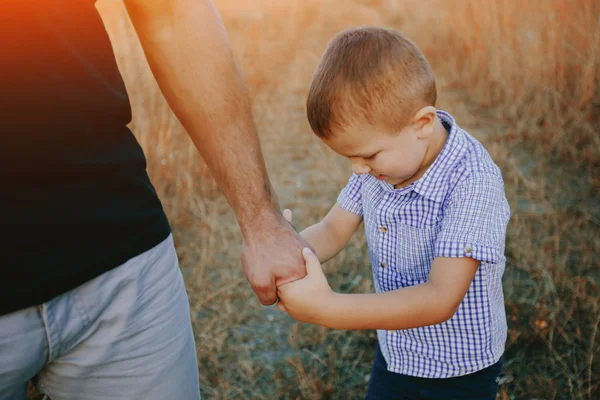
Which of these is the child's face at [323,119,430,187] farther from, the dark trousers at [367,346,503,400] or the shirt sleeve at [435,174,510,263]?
the dark trousers at [367,346,503,400]

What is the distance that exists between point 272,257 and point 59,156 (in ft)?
1.92

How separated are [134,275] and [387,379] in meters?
0.90

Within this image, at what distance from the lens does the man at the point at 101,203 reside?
1100 mm

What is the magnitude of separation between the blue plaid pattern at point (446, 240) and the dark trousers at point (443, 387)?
0.04 m

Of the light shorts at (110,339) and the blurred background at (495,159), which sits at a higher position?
the light shorts at (110,339)

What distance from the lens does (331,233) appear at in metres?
1.84

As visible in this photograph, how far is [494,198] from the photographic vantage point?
1433 mm

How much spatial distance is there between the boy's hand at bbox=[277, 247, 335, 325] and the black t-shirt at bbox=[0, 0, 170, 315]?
0.44m

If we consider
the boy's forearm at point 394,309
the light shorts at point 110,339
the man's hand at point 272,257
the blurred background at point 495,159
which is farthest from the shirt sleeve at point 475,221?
the blurred background at point 495,159

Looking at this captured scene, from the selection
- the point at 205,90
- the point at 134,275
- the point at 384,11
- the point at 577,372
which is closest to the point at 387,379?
the point at 134,275

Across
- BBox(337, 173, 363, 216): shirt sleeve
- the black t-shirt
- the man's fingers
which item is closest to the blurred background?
BBox(337, 173, 363, 216): shirt sleeve

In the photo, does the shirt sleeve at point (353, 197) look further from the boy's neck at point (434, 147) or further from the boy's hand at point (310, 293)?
the boy's hand at point (310, 293)

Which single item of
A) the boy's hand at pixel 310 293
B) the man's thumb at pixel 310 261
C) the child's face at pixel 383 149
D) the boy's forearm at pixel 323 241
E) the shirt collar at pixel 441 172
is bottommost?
the boy's forearm at pixel 323 241

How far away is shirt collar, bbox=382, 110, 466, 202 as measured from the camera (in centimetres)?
149
